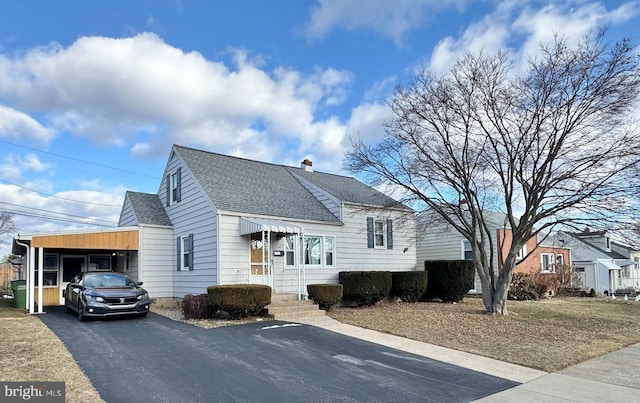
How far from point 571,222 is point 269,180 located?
11.7 metres

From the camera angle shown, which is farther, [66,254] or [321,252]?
[66,254]

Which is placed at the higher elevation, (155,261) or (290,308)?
(155,261)

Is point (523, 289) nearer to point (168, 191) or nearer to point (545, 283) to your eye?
point (545, 283)

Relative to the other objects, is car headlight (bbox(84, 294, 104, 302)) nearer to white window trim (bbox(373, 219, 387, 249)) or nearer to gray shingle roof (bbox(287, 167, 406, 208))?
gray shingle roof (bbox(287, 167, 406, 208))

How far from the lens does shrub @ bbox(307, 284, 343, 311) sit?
49.8 ft

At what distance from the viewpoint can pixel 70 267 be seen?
1903 cm

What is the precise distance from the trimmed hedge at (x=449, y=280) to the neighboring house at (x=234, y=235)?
5.72 ft

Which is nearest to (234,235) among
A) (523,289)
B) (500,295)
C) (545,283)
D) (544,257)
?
(500,295)

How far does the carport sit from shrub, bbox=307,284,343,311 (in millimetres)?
7231

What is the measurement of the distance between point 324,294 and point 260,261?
2809mm

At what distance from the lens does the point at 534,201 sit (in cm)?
1408

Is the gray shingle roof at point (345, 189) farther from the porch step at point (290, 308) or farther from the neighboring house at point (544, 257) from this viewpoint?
the neighboring house at point (544, 257)

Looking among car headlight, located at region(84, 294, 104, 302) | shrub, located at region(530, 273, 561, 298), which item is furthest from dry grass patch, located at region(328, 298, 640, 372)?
car headlight, located at region(84, 294, 104, 302)

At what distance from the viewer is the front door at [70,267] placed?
61.7 ft
